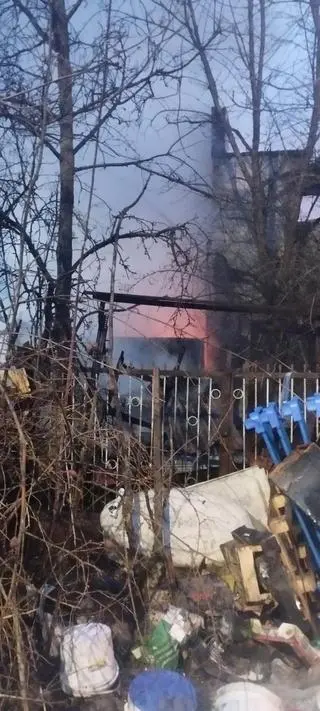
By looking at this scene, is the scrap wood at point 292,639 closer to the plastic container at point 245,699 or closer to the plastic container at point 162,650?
the plastic container at point 245,699

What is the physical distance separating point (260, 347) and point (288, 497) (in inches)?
215

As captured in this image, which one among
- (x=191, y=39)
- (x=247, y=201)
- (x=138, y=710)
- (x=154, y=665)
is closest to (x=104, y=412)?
(x=154, y=665)

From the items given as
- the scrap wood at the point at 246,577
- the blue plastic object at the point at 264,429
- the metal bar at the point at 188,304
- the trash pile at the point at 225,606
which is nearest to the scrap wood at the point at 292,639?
the trash pile at the point at 225,606

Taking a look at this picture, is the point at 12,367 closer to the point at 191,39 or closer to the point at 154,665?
the point at 154,665

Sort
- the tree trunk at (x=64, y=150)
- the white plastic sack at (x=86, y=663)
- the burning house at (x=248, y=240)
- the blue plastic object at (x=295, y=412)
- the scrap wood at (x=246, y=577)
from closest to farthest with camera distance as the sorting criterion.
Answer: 1. the white plastic sack at (x=86, y=663)
2. the scrap wood at (x=246, y=577)
3. the blue plastic object at (x=295, y=412)
4. the tree trunk at (x=64, y=150)
5. the burning house at (x=248, y=240)

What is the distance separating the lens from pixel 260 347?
9.90 metres

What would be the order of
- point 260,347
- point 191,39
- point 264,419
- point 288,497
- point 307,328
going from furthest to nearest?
point 191,39 < point 260,347 < point 307,328 < point 264,419 < point 288,497

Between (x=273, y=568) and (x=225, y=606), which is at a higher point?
(x=273, y=568)

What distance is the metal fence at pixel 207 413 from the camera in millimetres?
6004

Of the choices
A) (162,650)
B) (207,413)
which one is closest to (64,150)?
(207,413)

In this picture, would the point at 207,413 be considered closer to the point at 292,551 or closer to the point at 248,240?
the point at 292,551

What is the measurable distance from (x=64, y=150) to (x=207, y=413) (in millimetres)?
4482

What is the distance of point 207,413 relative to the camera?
6.70m

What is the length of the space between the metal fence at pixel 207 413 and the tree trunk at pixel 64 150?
1.96m
